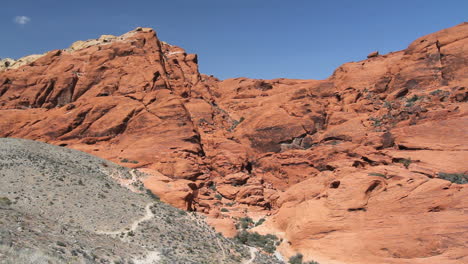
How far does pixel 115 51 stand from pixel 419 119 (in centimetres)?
4521

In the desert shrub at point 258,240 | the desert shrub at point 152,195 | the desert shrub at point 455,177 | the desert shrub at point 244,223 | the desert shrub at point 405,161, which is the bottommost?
the desert shrub at point 258,240

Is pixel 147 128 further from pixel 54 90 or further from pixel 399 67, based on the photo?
pixel 399 67

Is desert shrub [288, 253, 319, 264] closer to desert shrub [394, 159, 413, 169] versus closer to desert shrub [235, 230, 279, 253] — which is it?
desert shrub [235, 230, 279, 253]

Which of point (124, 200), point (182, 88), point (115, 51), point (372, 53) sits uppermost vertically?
point (372, 53)

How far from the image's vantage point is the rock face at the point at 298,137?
20859 mm

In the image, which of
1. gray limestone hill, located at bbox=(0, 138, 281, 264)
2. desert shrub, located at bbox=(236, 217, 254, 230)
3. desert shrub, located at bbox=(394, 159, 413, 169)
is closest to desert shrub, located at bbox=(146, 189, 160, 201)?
gray limestone hill, located at bbox=(0, 138, 281, 264)

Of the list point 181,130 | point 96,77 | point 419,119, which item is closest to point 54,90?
point 96,77

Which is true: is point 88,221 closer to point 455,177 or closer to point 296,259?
point 296,259

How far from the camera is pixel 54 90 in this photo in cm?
4888

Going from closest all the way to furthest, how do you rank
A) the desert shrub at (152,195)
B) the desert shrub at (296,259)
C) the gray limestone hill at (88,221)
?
the gray limestone hill at (88,221) < the desert shrub at (296,259) < the desert shrub at (152,195)

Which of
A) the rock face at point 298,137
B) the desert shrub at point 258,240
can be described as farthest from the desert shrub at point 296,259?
the desert shrub at point 258,240

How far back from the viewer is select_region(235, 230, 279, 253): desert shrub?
78.2ft

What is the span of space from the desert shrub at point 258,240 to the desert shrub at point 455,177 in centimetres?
1438

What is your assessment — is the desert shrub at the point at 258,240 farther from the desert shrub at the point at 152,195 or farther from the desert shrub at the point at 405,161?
the desert shrub at the point at 405,161
